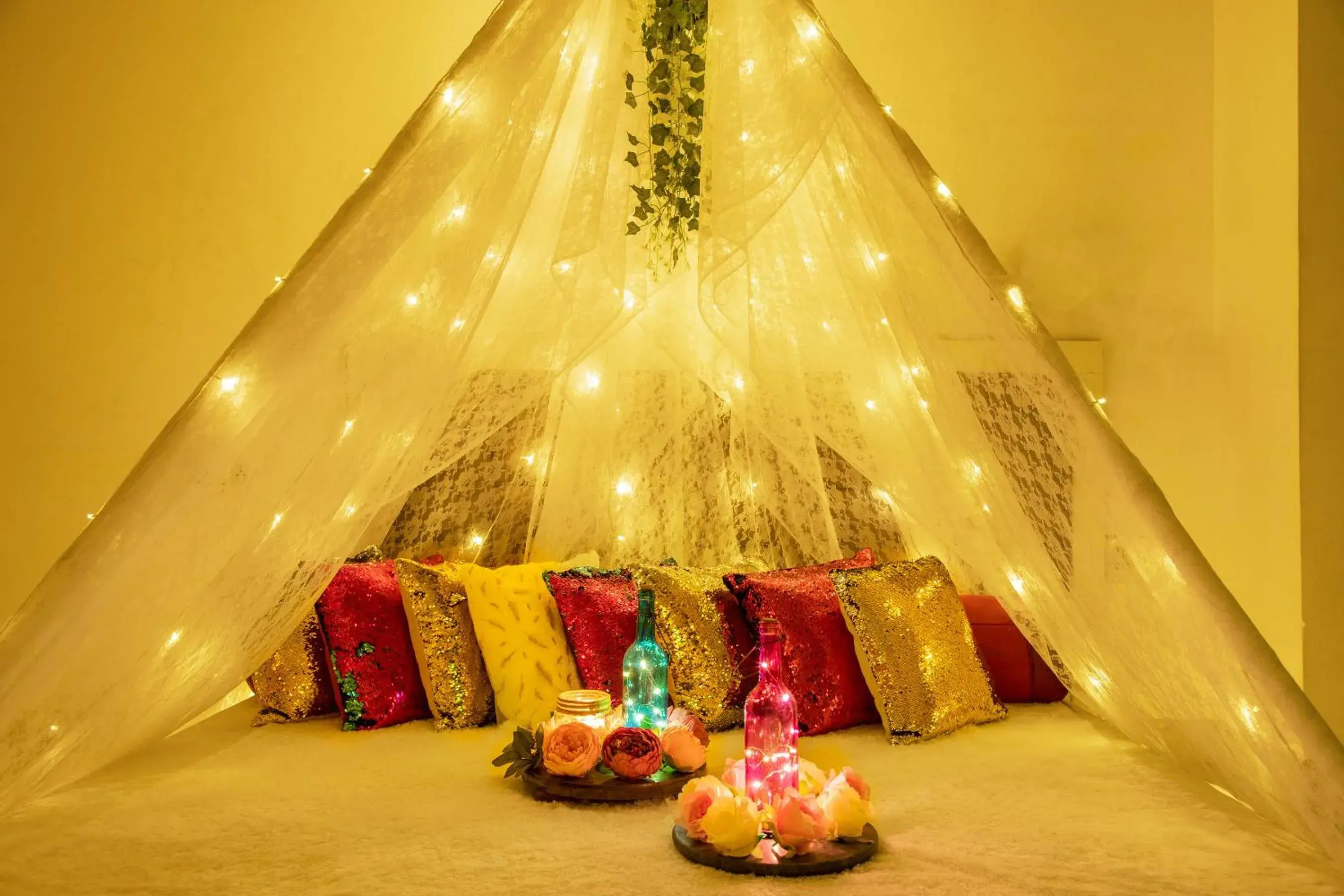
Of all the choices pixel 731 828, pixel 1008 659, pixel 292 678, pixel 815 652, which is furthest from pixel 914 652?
A: pixel 292 678

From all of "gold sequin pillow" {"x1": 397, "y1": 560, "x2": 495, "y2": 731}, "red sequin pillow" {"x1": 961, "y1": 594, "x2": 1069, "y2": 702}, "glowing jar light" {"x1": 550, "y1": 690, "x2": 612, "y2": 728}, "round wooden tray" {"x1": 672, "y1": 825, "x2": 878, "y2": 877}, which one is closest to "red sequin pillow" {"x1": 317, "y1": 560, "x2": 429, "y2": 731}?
"gold sequin pillow" {"x1": 397, "y1": 560, "x2": 495, "y2": 731}

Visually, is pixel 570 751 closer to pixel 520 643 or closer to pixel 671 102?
pixel 520 643

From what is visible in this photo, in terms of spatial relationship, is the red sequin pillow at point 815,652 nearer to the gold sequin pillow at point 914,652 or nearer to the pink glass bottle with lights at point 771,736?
the gold sequin pillow at point 914,652

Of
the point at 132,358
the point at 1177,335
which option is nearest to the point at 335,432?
the point at 132,358

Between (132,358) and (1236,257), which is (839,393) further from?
(132,358)

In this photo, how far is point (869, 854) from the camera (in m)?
1.91

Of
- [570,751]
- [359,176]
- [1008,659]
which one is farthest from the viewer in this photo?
[359,176]

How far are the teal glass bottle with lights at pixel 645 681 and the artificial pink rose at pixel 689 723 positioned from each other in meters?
0.04

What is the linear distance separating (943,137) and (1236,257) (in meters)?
0.89

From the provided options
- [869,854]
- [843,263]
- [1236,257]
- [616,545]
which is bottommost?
[869,854]

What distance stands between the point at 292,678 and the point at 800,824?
1.39 metres

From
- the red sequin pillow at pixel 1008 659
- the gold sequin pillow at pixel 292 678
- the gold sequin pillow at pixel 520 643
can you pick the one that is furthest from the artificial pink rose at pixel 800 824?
the gold sequin pillow at pixel 292 678

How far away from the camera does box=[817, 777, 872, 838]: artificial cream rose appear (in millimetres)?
1917

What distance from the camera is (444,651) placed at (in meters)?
2.71
